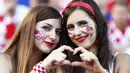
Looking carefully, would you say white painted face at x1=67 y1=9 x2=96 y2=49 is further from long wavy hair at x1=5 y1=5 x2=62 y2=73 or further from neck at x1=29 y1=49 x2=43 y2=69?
neck at x1=29 y1=49 x2=43 y2=69

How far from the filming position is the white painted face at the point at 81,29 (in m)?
2.96

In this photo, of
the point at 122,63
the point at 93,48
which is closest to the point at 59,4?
the point at 93,48

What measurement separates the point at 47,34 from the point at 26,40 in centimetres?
18

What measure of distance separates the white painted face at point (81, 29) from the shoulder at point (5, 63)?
553 millimetres

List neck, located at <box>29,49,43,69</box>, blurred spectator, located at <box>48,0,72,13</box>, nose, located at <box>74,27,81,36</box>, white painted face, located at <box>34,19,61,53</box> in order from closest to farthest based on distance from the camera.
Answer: nose, located at <box>74,27,81,36</box>, white painted face, located at <box>34,19,61,53</box>, neck, located at <box>29,49,43,69</box>, blurred spectator, located at <box>48,0,72,13</box>

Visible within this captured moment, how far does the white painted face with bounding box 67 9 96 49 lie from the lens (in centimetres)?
296

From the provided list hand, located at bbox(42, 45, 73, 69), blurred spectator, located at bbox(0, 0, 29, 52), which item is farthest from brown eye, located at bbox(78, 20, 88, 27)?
blurred spectator, located at bbox(0, 0, 29, 52)

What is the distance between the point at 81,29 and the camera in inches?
117

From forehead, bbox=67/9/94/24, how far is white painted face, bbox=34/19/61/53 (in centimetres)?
16

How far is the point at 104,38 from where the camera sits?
10.3 ft

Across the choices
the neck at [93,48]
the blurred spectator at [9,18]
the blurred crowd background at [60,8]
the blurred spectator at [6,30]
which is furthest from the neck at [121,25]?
the neck at [93,48]

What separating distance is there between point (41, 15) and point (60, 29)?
0.18m

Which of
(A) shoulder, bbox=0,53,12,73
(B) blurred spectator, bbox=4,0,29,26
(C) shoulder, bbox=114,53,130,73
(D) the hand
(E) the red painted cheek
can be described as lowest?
(C) shoulder, bbox=114,53,130,73

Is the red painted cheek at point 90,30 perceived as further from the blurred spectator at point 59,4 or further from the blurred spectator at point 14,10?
the blurred spectator at point 59,4
